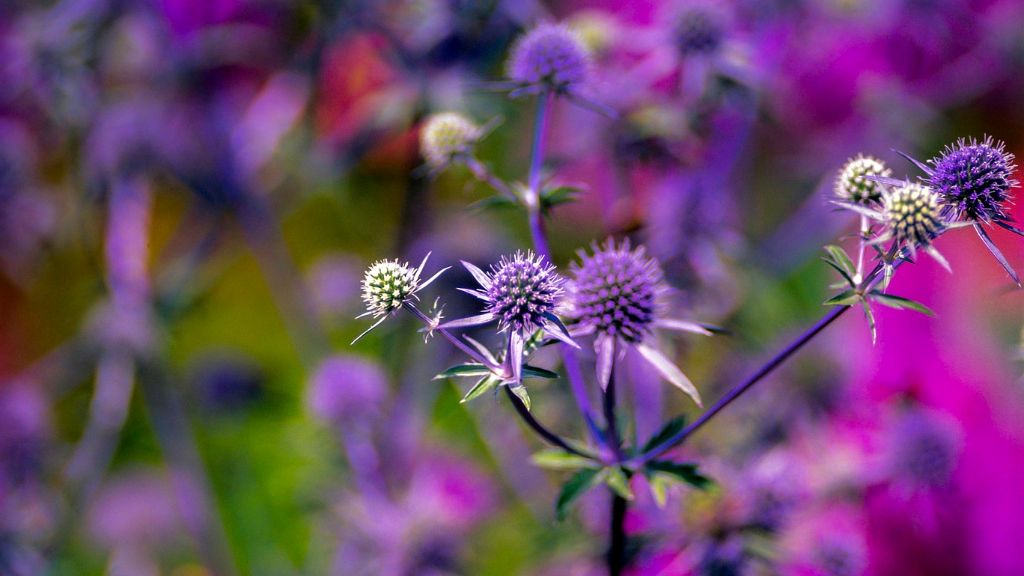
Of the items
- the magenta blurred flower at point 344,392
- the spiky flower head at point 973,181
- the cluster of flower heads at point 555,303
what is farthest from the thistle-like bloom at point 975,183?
the magenta blurred flower at point 344,392

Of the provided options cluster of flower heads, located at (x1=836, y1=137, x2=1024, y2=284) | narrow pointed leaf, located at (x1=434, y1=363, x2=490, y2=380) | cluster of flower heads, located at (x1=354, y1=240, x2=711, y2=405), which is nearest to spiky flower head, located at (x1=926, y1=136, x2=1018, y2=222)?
cluster of flower heads, located at (x1=836, y1=137, x2=1024, y2=284)

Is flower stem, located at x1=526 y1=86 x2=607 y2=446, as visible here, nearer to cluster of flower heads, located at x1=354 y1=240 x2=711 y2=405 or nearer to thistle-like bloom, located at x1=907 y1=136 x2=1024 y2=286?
cluster of flower heads, located at x1=354 y1=240 x2=711 y2=405

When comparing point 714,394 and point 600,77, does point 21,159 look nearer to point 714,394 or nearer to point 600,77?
point 600,77

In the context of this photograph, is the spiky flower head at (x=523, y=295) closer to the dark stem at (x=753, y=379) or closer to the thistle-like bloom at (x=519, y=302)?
the thistle-like bloom at (x=519, y=302)

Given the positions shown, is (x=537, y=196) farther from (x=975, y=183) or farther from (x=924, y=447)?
(x=924, y=447)

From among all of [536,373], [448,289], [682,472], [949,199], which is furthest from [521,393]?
[448,289]

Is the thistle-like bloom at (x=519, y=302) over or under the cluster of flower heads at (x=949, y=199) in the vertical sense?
over
